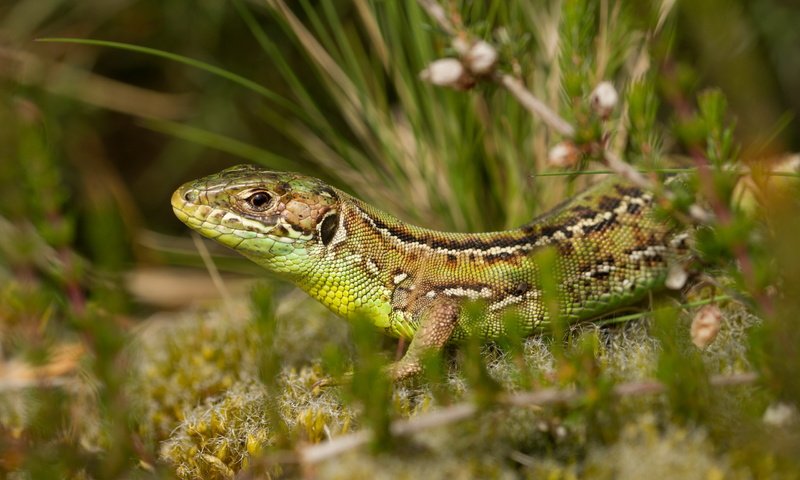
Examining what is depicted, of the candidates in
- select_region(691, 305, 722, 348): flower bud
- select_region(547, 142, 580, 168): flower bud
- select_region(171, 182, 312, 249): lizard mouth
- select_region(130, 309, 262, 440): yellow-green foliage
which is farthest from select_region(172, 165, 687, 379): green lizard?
select_region(547, 142, 580, 168): flower bud

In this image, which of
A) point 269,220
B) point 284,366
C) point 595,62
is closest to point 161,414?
point 284,366

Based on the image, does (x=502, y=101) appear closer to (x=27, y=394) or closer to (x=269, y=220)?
(x=269, y=220)

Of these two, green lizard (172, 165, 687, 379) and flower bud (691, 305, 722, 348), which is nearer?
flower bud (691, 305, 722, 348)

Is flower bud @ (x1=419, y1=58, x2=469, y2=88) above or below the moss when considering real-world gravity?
above

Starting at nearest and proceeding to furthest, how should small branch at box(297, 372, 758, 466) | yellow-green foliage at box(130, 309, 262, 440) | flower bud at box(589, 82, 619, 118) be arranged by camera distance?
small branch at box(297, 372, 758, 466) → flower bud at box(589, 82, 619, 118) → yellow-green foliage at box(130, 309, 262, 440)

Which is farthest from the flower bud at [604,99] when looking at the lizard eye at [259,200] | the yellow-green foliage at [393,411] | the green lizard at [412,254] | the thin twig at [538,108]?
the lizard eye at [259,200]

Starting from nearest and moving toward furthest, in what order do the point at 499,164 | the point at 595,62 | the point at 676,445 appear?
the point at 676,445 → the point at 595,62 → the point at 499,164

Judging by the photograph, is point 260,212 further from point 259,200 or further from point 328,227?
point 328,227

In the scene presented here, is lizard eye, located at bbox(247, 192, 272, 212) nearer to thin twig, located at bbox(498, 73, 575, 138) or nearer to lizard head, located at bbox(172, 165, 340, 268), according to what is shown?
lizard head, located at bbox(172, 165, 340, 268)

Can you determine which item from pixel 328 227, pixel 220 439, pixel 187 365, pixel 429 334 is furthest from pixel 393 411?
pixel 187 365
